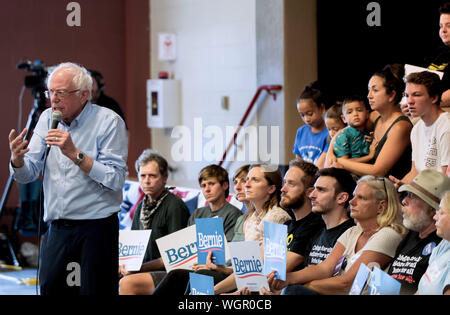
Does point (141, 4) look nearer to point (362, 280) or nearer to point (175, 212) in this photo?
point (175, 212)

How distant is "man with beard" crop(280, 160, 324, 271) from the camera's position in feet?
11.0

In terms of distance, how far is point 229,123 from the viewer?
7.24m

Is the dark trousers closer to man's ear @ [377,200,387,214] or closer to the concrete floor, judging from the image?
man's ear @ [377,200,387,214]

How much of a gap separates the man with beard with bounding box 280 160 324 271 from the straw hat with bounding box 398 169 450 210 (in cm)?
73

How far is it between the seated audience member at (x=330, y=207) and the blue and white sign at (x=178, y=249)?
79cm

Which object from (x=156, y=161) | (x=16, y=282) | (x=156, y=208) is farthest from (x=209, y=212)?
(x=16, y=282)

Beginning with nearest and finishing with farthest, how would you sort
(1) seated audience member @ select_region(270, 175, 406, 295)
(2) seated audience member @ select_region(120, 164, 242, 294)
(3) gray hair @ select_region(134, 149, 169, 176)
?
(1) seated audience member @ select_region(270, 175, 406, 295)
(2) seated audience member @ select_region(120, 164, 242, 294)
(3) gray hair @ select_region(134, 149, 169, 176)

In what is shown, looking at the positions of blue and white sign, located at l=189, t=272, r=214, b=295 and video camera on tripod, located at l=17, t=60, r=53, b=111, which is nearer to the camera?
blue and white sign, located at l=189, t=272, r=214, b=295

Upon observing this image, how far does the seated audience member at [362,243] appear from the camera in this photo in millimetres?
2922

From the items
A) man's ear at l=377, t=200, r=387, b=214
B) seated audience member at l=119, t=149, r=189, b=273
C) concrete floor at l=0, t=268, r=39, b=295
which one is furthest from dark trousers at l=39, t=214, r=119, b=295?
concrete floor at l=0, t=268, r=39, b=295

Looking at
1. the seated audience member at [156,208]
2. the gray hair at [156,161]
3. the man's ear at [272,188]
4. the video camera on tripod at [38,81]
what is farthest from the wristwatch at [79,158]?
the video camera on tripod at [38,81]

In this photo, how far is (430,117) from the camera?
129 inches

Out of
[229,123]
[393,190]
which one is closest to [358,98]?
[393,190]

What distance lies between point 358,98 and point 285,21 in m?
2.41
